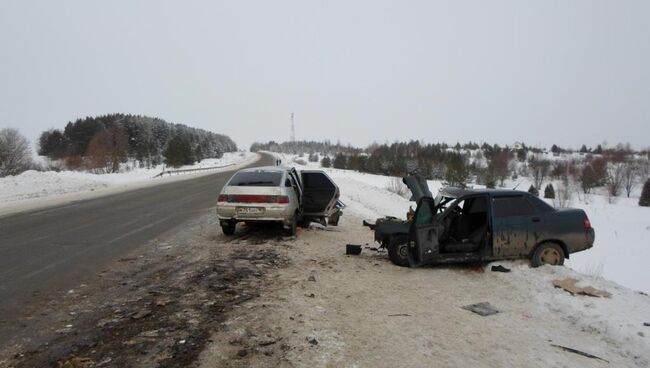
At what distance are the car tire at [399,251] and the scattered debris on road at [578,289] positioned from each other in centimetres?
249

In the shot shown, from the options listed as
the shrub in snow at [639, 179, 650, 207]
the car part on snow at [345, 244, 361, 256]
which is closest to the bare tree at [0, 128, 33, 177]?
the car part on snow at [345, 244, 361, 256]

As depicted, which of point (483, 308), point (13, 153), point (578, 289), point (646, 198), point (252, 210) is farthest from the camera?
point (13, 153)

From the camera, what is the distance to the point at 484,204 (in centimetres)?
801

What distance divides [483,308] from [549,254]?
264cm

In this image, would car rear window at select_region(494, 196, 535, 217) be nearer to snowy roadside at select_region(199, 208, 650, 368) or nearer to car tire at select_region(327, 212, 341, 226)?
snowy roadside at select_region(199, 208, 650, 368)

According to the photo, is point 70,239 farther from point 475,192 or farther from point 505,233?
point 505,233

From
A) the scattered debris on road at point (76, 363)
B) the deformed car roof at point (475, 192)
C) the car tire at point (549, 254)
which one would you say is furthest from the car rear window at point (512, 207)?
the scattered debris on road at point (76, 363)

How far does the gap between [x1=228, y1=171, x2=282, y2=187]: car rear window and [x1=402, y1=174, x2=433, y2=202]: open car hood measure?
3.28 m

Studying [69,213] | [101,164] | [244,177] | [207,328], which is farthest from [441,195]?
[101,164]

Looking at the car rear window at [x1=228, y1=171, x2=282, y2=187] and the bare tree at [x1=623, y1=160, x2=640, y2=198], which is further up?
the car rear window at [x1=228, y1=171, x2=282, y2=187]

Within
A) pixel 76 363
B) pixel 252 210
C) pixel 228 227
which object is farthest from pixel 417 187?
pixel 76 363

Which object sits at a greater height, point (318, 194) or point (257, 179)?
point (257, 179)

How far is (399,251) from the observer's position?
791cm

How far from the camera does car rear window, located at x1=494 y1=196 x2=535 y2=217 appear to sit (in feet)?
24.7
